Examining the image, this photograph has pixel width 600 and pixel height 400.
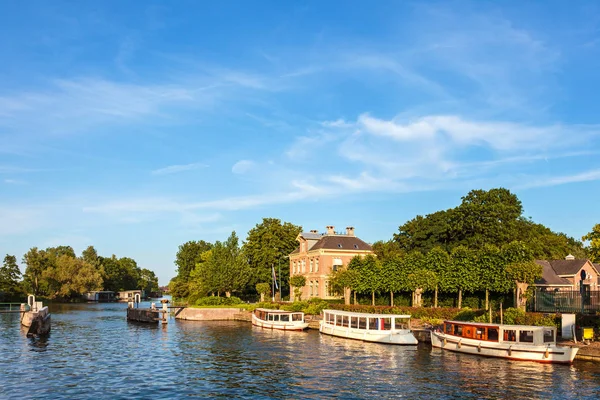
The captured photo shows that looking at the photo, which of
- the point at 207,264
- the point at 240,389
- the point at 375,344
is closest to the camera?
the point at 240,389

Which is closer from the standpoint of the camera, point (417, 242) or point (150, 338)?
point (150, 338)

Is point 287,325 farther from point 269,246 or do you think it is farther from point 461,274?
point 269,246

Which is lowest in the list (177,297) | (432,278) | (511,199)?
(177,297)

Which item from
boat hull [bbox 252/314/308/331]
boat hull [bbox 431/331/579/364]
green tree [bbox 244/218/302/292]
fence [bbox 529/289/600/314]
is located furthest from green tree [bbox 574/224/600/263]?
green tree [bbox 244/218/302/292]

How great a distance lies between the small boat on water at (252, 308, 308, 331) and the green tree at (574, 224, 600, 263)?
35.9 meters

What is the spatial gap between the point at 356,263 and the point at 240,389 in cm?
4970

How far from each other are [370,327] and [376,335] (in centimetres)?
190

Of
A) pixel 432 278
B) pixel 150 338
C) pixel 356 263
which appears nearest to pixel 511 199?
pixel 356 263

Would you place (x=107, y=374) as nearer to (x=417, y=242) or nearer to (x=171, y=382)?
(x=171, y=382)

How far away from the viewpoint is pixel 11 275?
152875 mm

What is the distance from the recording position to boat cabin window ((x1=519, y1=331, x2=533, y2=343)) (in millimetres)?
43812

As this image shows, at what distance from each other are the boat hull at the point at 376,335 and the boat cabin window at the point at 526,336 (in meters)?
11.8

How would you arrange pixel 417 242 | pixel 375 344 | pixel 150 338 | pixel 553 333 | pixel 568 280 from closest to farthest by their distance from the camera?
pixel 553 333 < pixel 375 344 < pixel 150 338 < pixel 568 280 < pixel 417 242

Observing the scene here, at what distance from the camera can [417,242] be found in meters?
101
